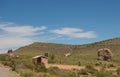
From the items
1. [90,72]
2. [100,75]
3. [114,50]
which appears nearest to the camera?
[100,75]

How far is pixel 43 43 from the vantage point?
170 meters

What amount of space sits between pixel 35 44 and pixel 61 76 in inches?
5087

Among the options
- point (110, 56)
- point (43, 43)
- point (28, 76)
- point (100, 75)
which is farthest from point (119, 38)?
point (28, 76)

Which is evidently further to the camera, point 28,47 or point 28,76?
point 28,47

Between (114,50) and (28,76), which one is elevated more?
(114,50)

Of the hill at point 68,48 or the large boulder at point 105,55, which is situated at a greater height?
the hill at point 68,48

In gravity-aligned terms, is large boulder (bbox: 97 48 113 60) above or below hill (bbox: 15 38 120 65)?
below

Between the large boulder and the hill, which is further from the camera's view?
the hill

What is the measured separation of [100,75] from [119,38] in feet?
368

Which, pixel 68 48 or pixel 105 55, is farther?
pixel 68 48

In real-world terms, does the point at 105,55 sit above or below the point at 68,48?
below

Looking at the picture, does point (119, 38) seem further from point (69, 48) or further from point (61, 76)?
point (61, 76)

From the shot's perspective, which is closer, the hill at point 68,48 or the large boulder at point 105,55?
the large boulder at point 105,55

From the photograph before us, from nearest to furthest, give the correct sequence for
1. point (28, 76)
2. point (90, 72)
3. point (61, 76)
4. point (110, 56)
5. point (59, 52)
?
point (28, 76)
point (61, 76)
point (90, 72)
point (110, 56)
point (59, 52)
